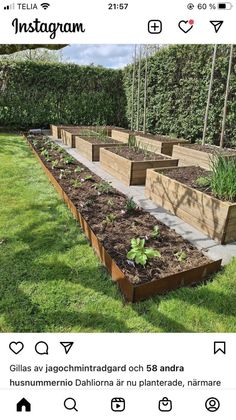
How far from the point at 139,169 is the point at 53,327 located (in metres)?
3.92

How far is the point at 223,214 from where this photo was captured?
3.61 m

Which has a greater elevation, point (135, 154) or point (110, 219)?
point (135, 154)

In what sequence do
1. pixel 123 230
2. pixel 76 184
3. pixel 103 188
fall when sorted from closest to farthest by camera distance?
pixel 123 230 < pixel 103 188 < pixel 76 184

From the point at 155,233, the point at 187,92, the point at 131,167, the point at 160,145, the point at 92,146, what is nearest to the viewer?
the point at 155,233
